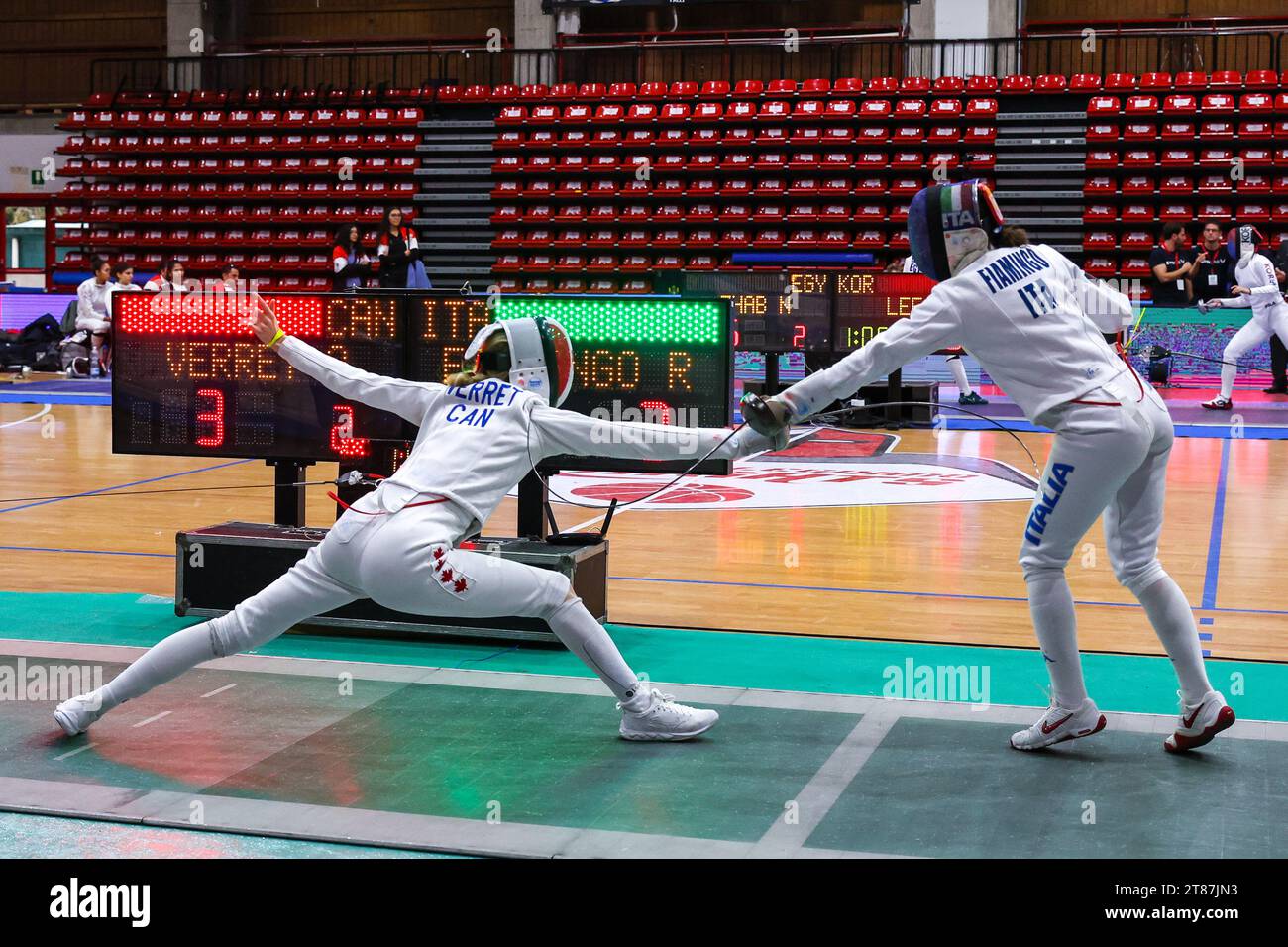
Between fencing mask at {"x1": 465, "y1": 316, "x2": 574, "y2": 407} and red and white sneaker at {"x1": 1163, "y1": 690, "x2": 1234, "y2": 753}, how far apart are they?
2.13 m

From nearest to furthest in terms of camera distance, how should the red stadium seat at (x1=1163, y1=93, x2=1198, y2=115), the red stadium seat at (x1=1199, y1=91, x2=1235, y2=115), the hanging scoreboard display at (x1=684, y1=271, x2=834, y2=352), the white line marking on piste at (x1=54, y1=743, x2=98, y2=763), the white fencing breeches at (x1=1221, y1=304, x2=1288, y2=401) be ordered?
the white line marking on piste at (x1=54, y1=743, x2=98, y2=763), the hanging scoreboard display at (x1=684, y1=271, x2=834, y2=352), the white fencing breeches at (x1=1221, y1=304, x2=1288, y2=401), the red stadium seat at (x1=1199, y1=91, x2=1235, y2=115), the red stadium seat at (x1=1163, y1=93, x2=1198, y2=115)

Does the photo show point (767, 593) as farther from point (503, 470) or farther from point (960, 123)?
point (960, 123)

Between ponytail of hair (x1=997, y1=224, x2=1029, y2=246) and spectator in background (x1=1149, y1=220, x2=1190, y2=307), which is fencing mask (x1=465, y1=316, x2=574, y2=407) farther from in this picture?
spectator in background (x1=1149, y1=220, x2=1190, y2=307)

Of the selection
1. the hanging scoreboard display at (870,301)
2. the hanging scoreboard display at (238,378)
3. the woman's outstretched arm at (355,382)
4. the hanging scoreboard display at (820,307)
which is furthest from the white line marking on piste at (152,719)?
the hanging scoreboard display at (870,301)

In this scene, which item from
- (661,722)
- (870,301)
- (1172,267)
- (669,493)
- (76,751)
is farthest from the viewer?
(1172,267)

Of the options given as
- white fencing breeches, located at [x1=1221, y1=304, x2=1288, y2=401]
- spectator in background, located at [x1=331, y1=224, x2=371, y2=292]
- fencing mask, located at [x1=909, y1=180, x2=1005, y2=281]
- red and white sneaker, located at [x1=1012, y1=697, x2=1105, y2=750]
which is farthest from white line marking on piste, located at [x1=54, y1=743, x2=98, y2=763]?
white fencing breeches, located at [x1=1221, y1=304, x2=1288, y2=401]

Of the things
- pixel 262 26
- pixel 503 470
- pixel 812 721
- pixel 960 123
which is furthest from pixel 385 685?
pixel 262 26

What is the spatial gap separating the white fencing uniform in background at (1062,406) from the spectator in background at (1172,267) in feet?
40.4

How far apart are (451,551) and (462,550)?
149 millimetres

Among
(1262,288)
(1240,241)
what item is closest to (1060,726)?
(1262,288)

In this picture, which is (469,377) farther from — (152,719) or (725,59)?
(725,59)

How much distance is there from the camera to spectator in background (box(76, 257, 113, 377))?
18.2 meters

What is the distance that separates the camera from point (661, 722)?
174 inches

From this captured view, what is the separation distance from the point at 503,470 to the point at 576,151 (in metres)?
19.1
